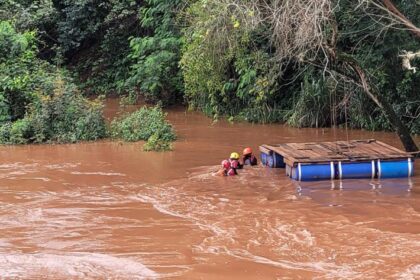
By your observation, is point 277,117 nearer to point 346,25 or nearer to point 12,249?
point 346,25

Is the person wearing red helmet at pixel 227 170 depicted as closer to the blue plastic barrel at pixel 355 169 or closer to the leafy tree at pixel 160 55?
the blue plastic barrel at pixel 355 169

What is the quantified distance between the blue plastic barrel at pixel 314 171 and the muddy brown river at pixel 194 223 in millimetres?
193

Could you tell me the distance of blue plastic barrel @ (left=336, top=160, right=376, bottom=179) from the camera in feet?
34.2

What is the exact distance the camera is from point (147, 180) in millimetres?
10938

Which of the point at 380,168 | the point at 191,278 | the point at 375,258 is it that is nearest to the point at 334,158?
the point at 380,168

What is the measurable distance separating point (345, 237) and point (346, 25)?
9.89 meters

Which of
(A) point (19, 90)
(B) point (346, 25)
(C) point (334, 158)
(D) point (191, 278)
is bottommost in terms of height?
(D) point (191, 278)

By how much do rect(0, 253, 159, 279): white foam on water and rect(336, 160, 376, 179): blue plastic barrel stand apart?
16.8 ft

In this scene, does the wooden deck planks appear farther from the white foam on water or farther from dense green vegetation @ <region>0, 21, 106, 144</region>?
dense green vegetation @ <region>0, 21, 106, 144</region>

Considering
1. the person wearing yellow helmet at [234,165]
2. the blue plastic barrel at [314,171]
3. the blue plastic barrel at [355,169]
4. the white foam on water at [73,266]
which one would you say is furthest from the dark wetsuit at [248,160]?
the white foam on water at [73,266]

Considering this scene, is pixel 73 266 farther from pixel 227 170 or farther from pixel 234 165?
pixel 234 165

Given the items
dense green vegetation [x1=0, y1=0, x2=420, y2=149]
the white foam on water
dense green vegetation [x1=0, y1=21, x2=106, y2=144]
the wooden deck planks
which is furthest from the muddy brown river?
dense green vegetation [x1=0, y1=21, x2=106, y2=144]

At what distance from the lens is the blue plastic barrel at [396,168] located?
10.5m

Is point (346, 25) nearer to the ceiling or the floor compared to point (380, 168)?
nearer to the ceiling
